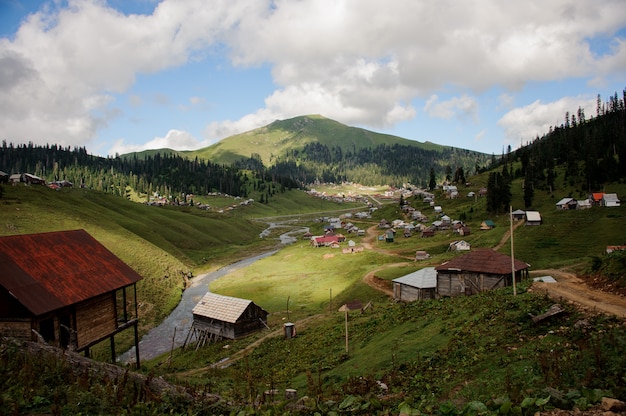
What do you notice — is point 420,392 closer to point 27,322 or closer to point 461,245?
point 27,322

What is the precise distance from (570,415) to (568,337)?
8.76 m

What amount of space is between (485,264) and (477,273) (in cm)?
134

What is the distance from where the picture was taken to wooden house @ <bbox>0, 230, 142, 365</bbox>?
21.5 metres

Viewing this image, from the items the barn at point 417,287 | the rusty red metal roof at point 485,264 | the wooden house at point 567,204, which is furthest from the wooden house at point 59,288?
the wooden house at point 567,204

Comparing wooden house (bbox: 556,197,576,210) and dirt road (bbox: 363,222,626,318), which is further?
wooden house (bbox: 556,197,576,210)

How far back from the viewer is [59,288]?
2347 cm

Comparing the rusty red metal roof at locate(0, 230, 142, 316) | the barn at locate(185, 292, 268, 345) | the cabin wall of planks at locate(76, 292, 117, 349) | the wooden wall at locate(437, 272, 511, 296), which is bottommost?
the barn at locate(185, 292, 268, 345)

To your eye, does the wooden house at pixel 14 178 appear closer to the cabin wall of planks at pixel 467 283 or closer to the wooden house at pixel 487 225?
the cabin wall of planks at pixel 467 283

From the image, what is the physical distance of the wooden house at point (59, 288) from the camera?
2151 cm

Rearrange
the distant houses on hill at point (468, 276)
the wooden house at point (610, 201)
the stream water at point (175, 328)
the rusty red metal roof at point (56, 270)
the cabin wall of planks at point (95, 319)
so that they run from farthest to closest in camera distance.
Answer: the wooden house at point (610, 201)
the stream water at point (175, 328)
the distant houses on hill at point (468, 276)
the cabin wall of planks at point (95, 319)
the rusty red metal roof at point (56, 270)

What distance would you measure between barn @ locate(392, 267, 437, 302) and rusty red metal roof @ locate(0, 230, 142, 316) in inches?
1312

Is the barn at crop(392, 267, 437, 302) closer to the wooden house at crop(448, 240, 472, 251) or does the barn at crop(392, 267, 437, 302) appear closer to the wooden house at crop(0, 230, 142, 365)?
the wooden house at crop(0, 230, 142, 365)

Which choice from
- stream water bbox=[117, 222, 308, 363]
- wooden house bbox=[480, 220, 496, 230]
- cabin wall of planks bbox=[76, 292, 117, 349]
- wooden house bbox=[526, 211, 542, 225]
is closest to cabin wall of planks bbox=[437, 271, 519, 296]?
stream water bbox=[117, 222, 308, 363]

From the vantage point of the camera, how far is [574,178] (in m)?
127
